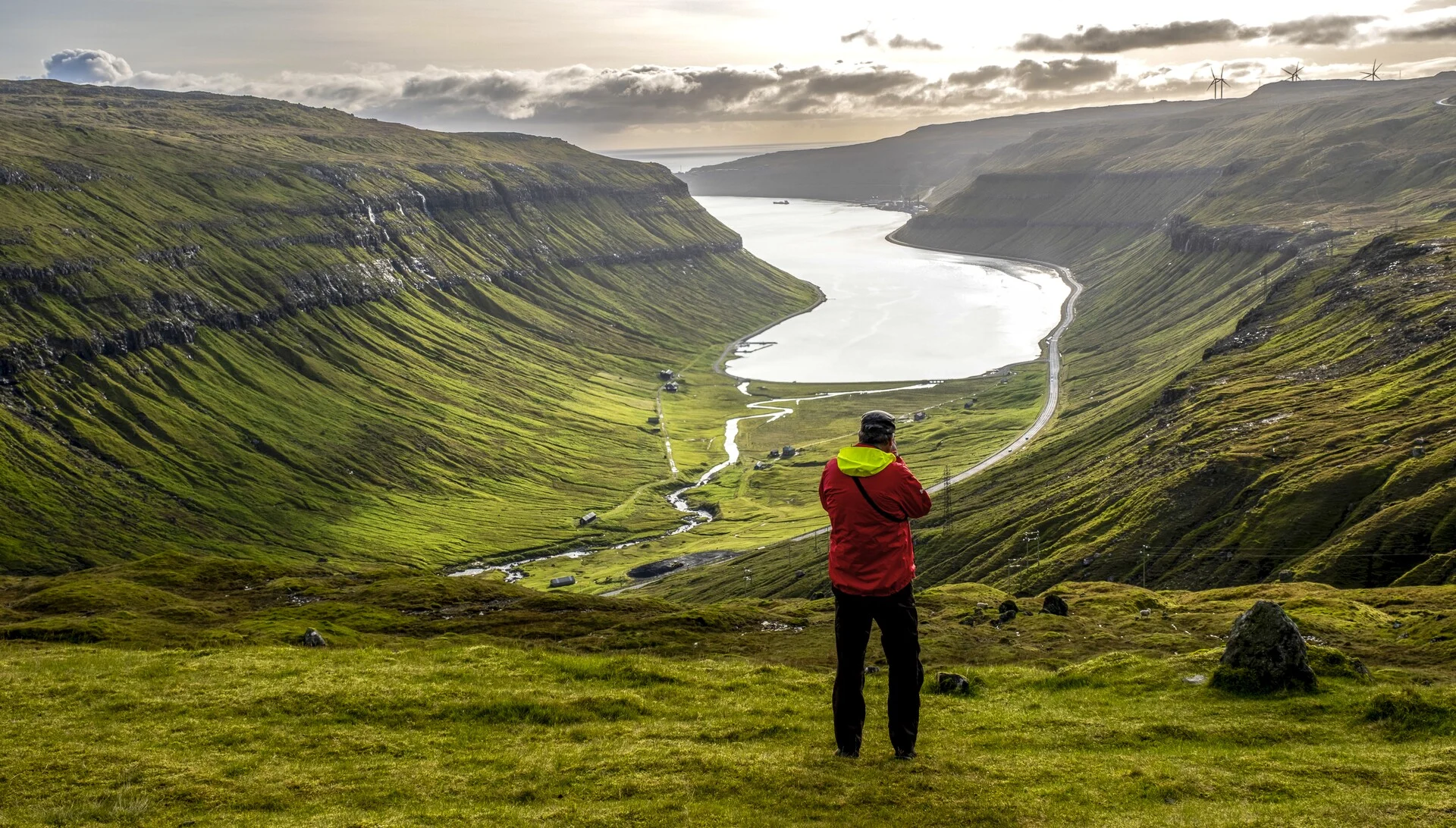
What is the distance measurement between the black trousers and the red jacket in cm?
39

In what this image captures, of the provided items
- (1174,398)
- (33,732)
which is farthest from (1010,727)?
(1174,398)

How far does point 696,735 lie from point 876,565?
7885 millimetres

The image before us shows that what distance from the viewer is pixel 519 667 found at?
37188 millimetres

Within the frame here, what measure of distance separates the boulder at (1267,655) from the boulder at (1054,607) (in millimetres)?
26733

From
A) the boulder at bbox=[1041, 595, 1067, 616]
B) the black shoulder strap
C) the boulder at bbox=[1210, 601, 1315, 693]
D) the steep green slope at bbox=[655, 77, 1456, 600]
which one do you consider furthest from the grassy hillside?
the steep green slope at bbox=[655, 77, 1456, 600]

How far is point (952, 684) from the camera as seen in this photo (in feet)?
113

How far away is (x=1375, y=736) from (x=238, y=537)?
201042 mm

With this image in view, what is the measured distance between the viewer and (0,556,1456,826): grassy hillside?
73.8 feet

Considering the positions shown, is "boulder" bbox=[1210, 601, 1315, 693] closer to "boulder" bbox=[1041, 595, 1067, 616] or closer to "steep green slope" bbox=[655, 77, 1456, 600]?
"boulder" bbox=[1041, 595, 1067, 616]

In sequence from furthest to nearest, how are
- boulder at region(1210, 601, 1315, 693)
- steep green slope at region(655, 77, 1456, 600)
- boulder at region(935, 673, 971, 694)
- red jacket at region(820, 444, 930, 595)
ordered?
steep green slope at region(655, 77, 1456, 600)
boulder at region(935, 673, 971, 694)
boulder at region(1210, 601, 1315, 693)
red jacket at region(820, 444, 930, 595)

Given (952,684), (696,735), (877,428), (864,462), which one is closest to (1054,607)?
(952,684)

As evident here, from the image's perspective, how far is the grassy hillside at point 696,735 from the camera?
22.5 metres

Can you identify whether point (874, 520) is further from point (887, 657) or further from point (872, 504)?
point (887, 657)

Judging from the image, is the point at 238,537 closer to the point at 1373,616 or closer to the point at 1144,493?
the point at 1144,493
